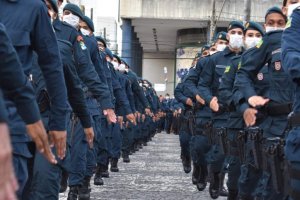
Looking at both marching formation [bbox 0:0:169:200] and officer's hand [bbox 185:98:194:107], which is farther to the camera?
officer's hand [bbox 185:98:194:107]

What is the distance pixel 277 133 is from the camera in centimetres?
591

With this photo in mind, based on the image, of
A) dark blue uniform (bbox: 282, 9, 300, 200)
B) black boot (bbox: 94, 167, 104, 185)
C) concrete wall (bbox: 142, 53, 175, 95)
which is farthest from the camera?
concrete wall (bbox: 142, 53, 175, 95)

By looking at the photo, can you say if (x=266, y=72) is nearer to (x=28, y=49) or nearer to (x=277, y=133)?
(x=277, y=133)

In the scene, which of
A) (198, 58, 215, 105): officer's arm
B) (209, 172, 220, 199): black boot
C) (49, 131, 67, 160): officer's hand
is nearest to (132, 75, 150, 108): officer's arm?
(198, 58, 215, 105): officer's arm

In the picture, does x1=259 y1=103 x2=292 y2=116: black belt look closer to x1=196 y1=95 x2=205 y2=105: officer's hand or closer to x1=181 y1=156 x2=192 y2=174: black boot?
x1=196 y1=95 x2=205 y2=105: officer's hand

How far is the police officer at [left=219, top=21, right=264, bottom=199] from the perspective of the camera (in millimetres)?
7684

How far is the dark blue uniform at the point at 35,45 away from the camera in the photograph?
13.1 ft

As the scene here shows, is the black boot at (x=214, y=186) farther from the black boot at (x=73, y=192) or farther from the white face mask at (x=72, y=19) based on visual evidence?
the white face mask at (x=72, y=19)

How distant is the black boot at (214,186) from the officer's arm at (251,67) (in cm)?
320

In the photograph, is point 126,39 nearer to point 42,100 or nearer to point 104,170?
point 104,170

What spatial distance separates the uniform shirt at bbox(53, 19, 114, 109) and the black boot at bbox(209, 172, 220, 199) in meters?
1.87

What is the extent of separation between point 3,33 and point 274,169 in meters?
2.79

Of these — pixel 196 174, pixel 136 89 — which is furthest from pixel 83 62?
pixel 136 89

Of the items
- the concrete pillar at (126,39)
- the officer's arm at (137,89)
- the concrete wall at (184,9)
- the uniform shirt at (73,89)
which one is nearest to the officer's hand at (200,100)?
the uniform shirt at (73,89)
